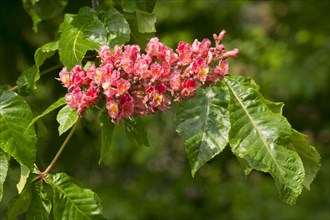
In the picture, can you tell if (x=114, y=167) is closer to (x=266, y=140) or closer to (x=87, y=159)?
(x=87, y=159)

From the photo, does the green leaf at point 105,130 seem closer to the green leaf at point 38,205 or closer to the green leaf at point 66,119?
the green leaf at point 66,119

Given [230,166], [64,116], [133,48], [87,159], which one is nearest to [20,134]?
[64,116]

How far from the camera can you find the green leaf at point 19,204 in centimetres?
193

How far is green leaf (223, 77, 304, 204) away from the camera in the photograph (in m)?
1.67

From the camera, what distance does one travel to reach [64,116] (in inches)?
69.1

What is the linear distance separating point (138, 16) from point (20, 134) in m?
0.49

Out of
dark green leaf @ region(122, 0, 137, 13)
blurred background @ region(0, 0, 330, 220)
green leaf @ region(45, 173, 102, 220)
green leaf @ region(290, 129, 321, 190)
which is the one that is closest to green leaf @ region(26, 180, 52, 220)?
green leaf @ region(45, 173, 102, 220)

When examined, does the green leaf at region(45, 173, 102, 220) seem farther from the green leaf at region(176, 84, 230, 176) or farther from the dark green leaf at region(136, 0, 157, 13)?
the dark green leaf at region(136, 0, 157, 13)

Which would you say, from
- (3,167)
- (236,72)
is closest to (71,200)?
(3,167)

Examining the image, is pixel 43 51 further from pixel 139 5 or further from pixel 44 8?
pixel 44 8

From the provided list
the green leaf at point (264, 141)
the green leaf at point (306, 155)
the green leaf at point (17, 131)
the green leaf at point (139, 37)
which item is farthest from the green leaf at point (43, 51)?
the green leaf at point (306, 155)

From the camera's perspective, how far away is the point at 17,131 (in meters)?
1.80

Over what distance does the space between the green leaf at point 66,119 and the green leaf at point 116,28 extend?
0.21 m

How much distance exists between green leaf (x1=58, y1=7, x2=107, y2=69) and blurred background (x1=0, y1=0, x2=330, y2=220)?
1.71 meters
